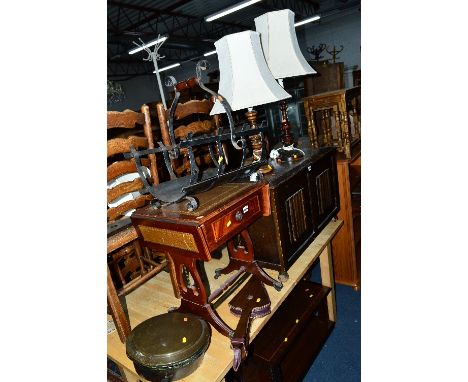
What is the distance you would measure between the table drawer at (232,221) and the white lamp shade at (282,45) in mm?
976

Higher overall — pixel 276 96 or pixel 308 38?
pixel 308 38

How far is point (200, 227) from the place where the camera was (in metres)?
1.17

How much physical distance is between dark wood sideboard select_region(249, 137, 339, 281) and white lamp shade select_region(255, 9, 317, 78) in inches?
22.6

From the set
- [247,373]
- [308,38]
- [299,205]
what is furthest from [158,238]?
[308,38]

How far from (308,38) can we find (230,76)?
13.7 metres

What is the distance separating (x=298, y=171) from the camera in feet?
5.81

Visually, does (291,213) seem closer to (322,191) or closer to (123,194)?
(322,191)

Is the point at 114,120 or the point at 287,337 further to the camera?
the point at 287,337

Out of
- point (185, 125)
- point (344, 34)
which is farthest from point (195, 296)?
point (344, 34)

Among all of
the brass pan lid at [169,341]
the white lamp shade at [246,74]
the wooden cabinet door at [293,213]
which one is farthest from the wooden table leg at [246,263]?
the white lamp shade at [246,74]

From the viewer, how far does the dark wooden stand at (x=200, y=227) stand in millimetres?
1214

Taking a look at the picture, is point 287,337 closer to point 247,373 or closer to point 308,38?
point 247,373

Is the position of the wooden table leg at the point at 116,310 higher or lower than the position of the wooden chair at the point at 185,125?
lower

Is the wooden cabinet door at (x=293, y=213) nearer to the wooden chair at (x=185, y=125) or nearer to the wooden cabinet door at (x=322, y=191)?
the wooden cabinet door at (x=322, y=191)
